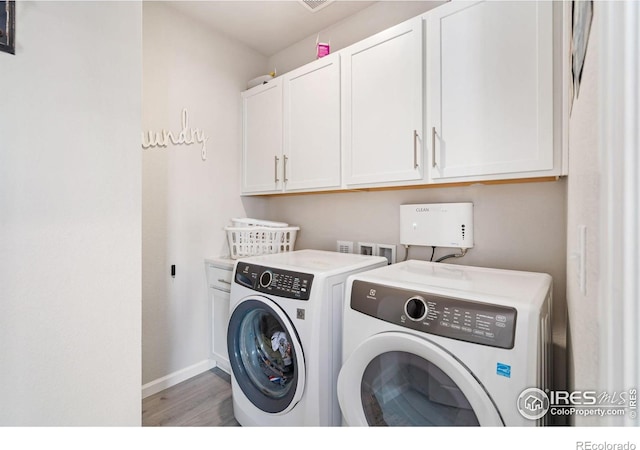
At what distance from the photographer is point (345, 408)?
1121 mm

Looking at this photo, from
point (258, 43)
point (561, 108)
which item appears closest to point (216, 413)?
point (561, 108)

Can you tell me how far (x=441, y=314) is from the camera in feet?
3.03

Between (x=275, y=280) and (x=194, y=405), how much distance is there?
1130mm

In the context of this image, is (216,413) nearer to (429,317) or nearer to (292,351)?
(292,351)

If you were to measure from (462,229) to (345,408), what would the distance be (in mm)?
1069

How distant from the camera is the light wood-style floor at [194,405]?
170 cm

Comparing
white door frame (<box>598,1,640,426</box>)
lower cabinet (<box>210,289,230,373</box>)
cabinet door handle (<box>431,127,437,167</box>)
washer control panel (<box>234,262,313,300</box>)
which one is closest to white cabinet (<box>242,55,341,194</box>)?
cabinet door handle (<box>431,127,437,167</box>)

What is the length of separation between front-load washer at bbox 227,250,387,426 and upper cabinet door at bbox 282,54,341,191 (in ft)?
1.88

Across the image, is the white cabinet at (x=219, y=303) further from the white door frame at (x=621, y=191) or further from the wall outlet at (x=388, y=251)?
the white door frame at (x=621, y=191)

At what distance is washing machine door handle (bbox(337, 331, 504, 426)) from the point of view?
82cm

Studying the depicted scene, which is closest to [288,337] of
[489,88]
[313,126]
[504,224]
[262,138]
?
[504,224]

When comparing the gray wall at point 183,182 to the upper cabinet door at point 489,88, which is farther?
the gray wall at point 183,182

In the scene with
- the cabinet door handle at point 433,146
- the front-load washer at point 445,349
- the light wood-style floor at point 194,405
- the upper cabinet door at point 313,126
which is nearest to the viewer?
the front-load washer at point 445,349

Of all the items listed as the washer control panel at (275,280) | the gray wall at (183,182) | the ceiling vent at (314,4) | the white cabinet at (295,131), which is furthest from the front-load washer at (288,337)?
the ceiling vent at (314,4)
